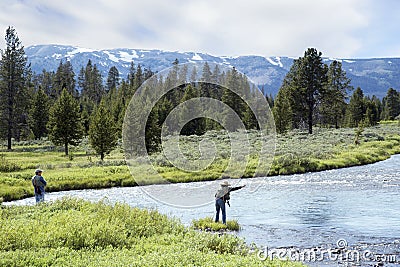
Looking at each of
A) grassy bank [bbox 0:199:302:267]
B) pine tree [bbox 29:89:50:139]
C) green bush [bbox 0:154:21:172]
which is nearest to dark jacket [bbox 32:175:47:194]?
grassy bank [bbox 0:199:302:267]

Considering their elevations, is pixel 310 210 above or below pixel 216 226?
above

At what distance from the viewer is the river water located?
14625 mm

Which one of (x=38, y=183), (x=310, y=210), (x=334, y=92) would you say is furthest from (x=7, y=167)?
(x=334, y=92)

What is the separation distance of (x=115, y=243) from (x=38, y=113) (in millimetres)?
67759

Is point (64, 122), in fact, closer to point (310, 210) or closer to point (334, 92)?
point (334, 92)

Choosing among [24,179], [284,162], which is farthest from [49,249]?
[284,162]

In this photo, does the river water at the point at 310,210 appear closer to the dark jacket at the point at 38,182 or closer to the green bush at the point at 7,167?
the dark jacket at the point at 38,182

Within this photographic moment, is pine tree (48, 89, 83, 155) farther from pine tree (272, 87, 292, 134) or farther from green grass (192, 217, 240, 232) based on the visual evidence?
green grass (192, 217, 240, 232)

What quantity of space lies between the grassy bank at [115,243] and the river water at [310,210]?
1.97 metres

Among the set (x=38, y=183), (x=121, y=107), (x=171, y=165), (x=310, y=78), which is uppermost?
(x=310, y=78)

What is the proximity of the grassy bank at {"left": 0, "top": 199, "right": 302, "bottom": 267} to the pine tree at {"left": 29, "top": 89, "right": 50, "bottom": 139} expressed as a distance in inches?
2406

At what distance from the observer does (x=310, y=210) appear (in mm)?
21906

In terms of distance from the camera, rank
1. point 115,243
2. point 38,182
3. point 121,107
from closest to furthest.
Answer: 1. point 115,243
2. point 38,182
3. point 121,107

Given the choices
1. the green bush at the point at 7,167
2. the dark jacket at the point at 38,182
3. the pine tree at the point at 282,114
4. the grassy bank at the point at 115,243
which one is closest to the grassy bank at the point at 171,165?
the green bush at the point at 7,167
